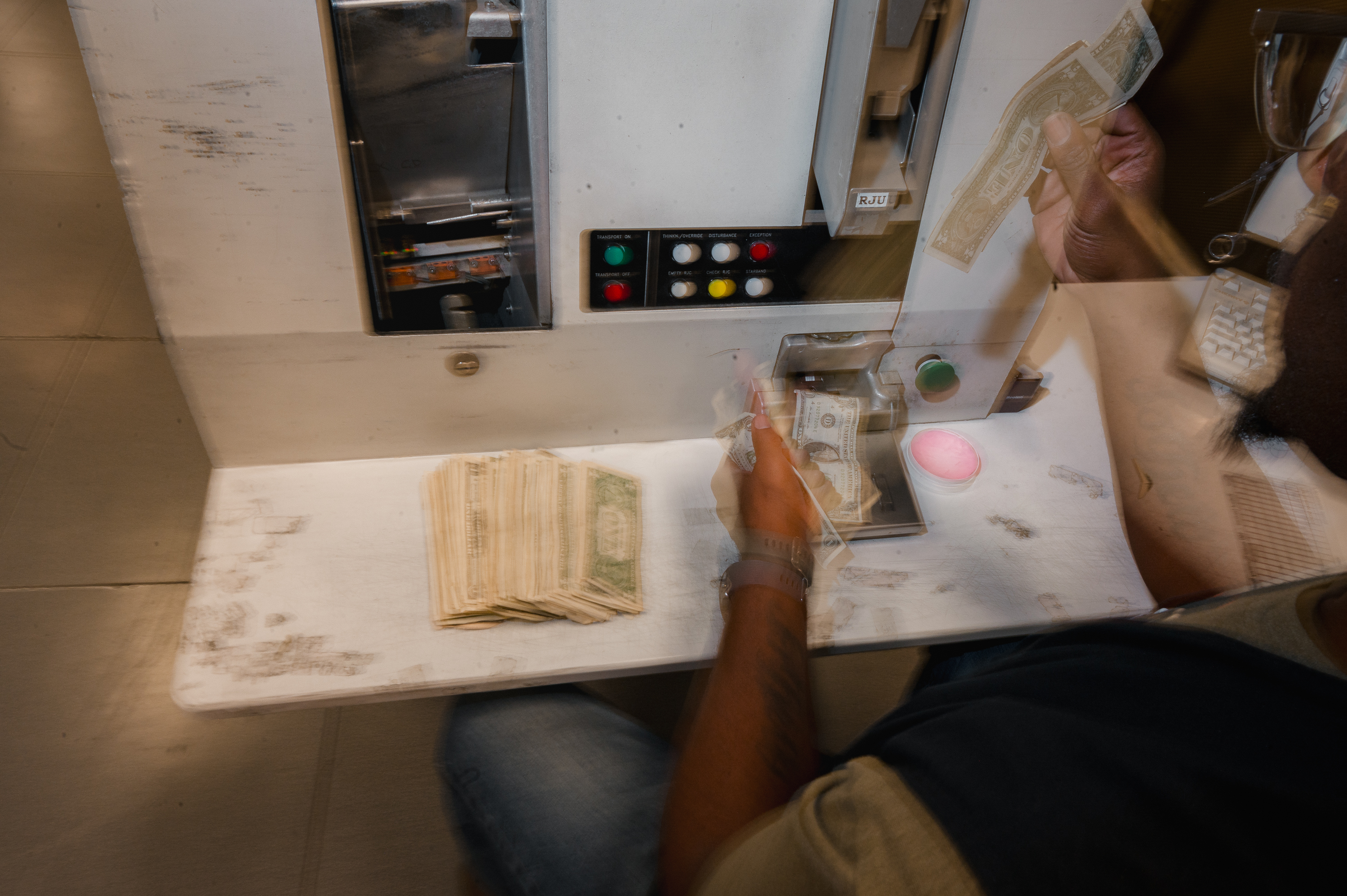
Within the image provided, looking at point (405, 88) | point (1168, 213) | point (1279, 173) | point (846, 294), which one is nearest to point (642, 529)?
point (846, 294)

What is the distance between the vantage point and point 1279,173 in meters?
1.64

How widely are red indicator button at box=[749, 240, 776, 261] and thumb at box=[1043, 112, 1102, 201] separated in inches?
17.3

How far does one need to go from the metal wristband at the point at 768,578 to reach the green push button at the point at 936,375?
495 millimetres

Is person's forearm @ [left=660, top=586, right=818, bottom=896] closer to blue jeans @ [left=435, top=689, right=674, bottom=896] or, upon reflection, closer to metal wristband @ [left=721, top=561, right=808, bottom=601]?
metal wristband @ [left=721, top=561, right=808, bottom=601]

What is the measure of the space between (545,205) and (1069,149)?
31.3 inches

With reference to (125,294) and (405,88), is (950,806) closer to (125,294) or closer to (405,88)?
(405,88)

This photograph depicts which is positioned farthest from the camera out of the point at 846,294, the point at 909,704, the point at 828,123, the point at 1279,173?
the point at 1279,173

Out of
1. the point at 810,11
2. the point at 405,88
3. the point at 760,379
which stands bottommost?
the point at 760,379

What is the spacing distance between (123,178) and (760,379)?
3.29ft

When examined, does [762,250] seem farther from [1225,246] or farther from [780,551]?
[1225,246]

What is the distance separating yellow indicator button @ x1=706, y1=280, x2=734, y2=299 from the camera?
3.80ft

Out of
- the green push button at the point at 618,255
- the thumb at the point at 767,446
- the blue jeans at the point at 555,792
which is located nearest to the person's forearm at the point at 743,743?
the blue jeans at the point at 555,792

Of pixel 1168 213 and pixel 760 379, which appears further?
pixel 1168 213

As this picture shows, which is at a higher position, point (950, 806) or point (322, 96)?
point (322, 96)
